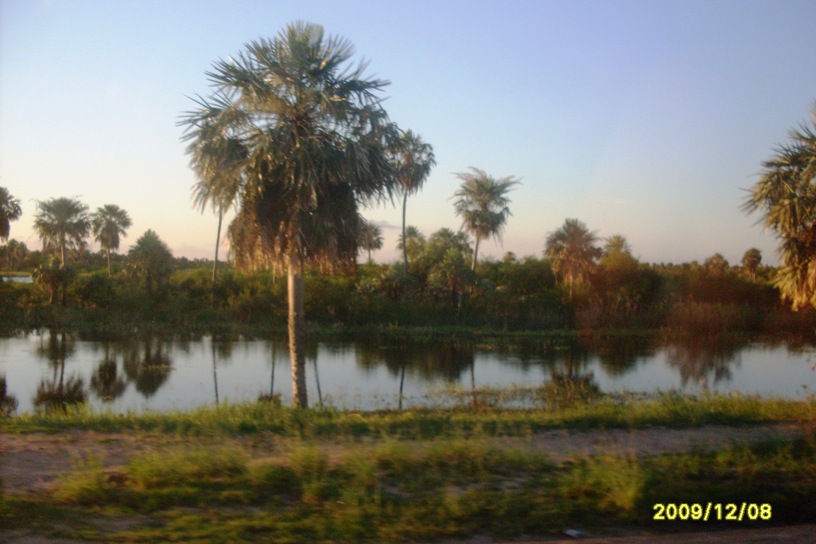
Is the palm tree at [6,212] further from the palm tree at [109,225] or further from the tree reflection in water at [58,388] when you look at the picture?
the palm tree at [109,225]

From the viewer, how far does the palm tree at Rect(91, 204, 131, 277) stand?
5206 cm

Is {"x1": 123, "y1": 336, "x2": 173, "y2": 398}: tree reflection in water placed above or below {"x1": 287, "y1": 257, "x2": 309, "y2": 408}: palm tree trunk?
below

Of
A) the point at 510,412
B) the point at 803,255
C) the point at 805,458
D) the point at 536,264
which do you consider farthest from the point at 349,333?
the point at 805,458

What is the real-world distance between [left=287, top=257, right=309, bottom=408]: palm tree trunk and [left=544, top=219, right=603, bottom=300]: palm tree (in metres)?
32.7

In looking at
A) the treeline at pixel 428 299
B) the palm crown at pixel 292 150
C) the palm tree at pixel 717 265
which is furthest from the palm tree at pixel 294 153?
the palm tree at pixel 717 265

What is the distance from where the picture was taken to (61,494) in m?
6.56

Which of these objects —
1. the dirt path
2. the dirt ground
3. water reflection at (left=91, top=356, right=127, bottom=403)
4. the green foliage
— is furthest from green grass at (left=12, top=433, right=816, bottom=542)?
water reflection at (left=91, top=356, right=127, bottom=403)

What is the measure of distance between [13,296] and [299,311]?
33.4 meters

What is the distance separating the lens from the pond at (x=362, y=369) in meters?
18.1

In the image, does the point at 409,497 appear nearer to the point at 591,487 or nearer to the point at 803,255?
the point at 591,487

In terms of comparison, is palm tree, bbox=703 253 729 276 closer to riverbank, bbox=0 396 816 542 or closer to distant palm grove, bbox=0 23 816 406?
distant palm grove, bbox=0 23 816 406
